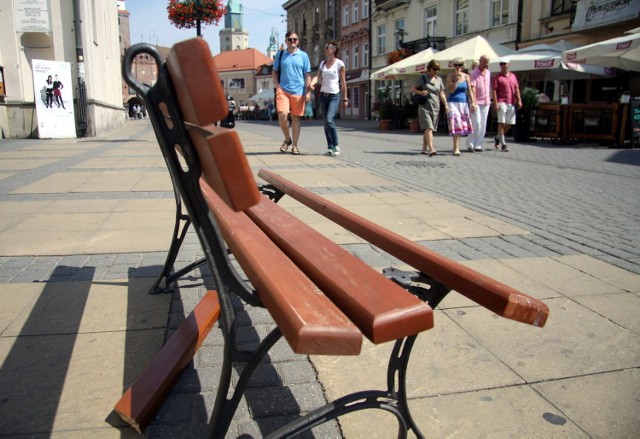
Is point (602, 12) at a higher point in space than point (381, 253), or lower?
higher

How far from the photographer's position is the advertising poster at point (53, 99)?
604 inches

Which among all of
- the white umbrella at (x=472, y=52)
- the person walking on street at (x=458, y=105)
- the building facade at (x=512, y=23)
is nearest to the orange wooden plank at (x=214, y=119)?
the person walking on street at (x=458, y=105)

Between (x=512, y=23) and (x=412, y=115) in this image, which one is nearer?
(x=412, y=115)

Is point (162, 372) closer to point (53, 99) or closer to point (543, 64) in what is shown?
point (543, 64)

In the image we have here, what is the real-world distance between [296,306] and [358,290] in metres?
0.22

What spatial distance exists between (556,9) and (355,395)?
23.0m

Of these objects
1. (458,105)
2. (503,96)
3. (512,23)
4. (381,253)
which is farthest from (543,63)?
(381,253)

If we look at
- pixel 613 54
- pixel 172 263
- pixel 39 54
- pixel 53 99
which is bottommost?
pixel 172 263

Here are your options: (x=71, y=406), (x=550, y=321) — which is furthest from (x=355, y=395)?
(x=550, y=321)

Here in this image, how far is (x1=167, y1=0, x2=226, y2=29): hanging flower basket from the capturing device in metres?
16.6

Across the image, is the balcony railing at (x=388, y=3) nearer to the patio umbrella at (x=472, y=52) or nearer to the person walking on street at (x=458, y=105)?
the patio umbrella at (x=472, y=52)

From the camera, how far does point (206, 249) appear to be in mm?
1349

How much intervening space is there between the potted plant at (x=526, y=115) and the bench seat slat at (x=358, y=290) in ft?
47.0

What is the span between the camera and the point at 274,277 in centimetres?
A: 131
